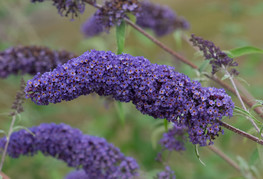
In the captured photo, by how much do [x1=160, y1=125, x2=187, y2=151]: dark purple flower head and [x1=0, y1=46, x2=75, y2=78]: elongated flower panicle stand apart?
1.11 m

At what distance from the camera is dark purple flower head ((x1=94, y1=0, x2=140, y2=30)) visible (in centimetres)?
273

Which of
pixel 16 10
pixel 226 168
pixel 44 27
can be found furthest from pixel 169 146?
pixel 44 27

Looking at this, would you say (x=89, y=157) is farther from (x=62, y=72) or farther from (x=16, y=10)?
(x=16, y=10)

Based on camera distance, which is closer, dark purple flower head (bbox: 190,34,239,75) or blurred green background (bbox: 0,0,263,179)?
dark purple flower head (bbox: 190,34,239,75)

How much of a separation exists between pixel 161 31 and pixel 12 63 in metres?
1.60

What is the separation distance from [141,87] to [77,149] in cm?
100

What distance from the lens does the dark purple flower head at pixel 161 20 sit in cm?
391

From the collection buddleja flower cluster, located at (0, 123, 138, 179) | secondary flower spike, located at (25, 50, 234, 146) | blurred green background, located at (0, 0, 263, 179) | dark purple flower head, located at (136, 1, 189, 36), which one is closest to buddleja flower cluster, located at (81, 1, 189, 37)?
dark purple flower head, located at (136, 1, 189, 36)

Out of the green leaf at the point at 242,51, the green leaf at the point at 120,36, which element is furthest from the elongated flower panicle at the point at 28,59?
the green leaf at the point at 242,51

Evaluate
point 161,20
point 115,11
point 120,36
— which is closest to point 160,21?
point 161,20

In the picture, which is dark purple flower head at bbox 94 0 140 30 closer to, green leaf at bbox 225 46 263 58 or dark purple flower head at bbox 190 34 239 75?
dark purple flower head at bbox 190 34 239 75

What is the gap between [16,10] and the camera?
17.5ft

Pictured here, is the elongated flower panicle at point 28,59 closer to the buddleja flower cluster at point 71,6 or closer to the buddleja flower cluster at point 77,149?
the buddleja flower cluster at point 71,6

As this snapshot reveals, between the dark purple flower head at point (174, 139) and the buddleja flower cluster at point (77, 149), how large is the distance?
29 centimetres
